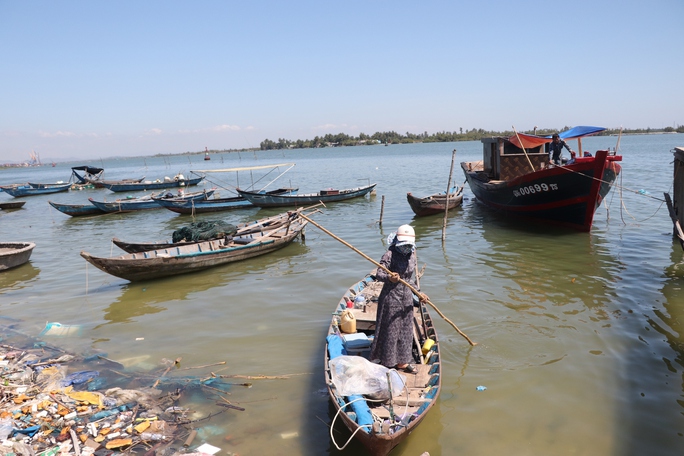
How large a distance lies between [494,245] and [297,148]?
547 feet

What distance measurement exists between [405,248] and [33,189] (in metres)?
42.2

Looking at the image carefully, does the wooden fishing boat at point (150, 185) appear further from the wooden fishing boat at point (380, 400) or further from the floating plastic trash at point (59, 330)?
the wooden fishing boat at point (380, 400)

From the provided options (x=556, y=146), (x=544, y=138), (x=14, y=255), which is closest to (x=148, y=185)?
(x=14, y=255)

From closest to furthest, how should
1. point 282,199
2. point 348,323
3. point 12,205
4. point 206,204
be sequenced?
point 348,323, point 282,199, point 206,204, point 12,205

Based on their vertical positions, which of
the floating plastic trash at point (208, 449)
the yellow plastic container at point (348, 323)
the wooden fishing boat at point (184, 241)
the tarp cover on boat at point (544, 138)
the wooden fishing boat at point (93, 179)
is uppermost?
the tarp cover on boat at point (544, 138)

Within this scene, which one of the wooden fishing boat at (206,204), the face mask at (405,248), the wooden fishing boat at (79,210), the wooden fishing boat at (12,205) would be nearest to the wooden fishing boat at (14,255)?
the wooden fishing boat at (206,204)

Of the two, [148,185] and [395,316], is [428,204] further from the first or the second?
[148,185]

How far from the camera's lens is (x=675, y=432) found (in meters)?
4.96

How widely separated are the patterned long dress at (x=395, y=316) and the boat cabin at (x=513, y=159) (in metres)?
12.8

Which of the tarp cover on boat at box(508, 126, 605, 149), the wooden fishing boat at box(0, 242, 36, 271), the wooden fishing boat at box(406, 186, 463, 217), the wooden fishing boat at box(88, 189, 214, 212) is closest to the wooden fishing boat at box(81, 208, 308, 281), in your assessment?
the wooden fishing boat at box(0, 242, 36, 271)

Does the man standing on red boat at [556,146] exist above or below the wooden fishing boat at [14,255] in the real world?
above

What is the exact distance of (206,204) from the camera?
76.8ft

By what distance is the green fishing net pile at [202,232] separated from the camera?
516 inches

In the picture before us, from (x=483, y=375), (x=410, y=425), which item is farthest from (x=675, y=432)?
(x=410, y=425)
